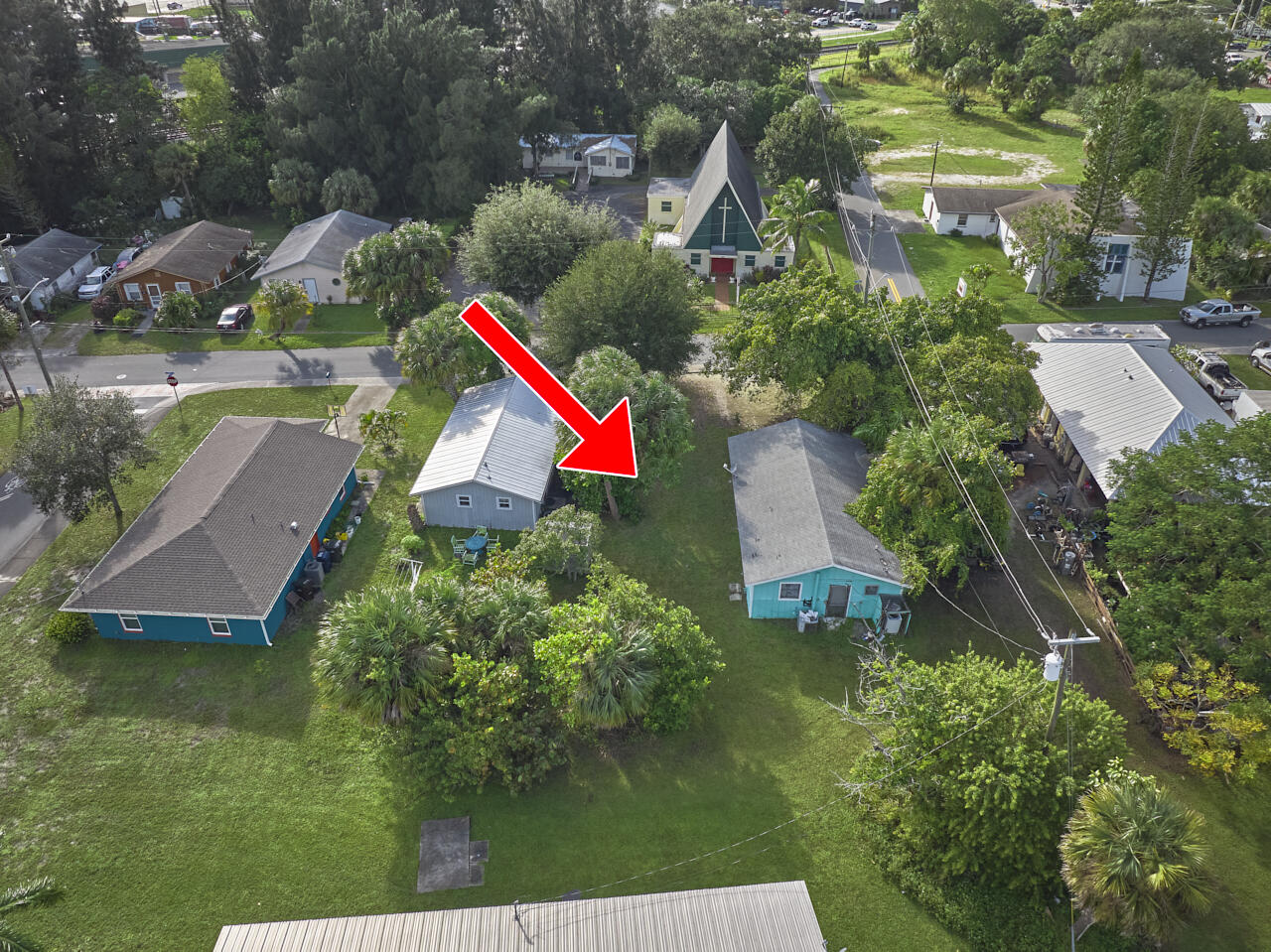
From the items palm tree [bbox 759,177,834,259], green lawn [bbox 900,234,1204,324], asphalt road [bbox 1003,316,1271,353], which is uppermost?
palm tree [bbox 759,177,834,259]

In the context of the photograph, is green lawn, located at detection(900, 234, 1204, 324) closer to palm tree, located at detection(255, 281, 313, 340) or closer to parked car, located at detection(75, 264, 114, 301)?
Result: palm tree, located at detection(255, 281, 313, 340)

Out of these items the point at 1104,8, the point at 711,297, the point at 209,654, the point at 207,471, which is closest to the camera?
the point at 209,654

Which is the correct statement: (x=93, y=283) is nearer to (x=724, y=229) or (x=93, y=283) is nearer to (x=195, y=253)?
(x=195, y=253)

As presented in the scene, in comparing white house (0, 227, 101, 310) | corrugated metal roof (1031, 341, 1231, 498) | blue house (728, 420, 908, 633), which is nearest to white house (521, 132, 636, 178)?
white house (0, 227, 101, 310)

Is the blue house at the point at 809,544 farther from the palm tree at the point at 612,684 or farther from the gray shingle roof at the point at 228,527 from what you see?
the gray shingle roof at the point at 228,527

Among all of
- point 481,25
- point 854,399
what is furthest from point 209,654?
point 481,25

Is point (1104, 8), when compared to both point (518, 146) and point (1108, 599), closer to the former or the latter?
point (518, 146)

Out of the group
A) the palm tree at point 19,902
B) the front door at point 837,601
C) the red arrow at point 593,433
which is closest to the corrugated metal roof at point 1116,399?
the front door at point 837,601

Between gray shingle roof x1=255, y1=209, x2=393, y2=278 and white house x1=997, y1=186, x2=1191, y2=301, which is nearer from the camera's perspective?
white house x1=997, y1=186, x2=1191, y2=301
